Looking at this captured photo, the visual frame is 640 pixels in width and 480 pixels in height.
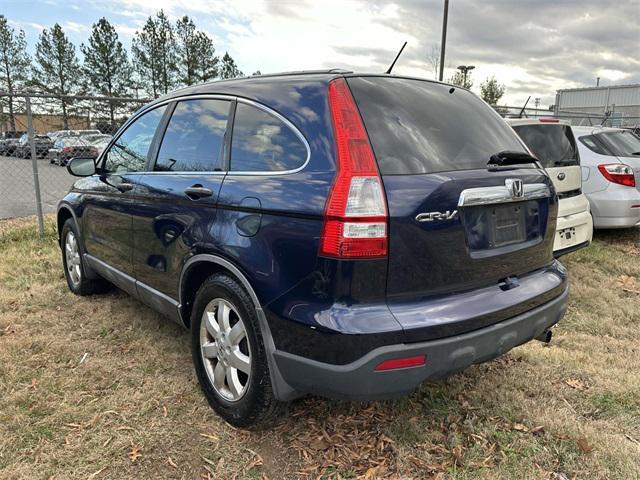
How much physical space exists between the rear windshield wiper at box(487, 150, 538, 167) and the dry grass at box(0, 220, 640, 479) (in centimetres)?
137

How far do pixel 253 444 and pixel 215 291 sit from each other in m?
0.81

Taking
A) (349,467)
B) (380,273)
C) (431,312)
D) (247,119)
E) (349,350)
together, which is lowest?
(349,467)

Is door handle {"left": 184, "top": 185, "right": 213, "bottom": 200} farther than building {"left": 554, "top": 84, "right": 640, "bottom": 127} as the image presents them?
No

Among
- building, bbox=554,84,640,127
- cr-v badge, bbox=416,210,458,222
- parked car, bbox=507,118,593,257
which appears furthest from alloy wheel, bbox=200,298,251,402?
building, bbox=554,84,640,127

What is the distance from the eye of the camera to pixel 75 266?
178 inches

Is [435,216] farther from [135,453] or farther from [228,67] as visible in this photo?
[228,67]

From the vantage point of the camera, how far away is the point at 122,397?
283cm

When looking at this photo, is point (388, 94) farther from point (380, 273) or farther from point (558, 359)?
point (558, 359)

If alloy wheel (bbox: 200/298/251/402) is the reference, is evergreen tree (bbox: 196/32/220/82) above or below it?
above

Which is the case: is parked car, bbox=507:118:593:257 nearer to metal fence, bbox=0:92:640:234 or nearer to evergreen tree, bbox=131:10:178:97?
metal fence, bbox=0:92:640:234

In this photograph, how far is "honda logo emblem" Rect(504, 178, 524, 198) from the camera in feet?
7.43

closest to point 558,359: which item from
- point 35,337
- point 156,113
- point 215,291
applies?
point 215,291

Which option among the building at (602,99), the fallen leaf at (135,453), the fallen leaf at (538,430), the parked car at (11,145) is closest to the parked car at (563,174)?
the fallen leaf at (538,430)

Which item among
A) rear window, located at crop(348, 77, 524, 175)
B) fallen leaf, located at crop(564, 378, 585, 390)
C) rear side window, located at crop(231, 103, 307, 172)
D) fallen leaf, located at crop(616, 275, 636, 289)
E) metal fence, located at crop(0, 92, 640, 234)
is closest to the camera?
rear window, located at crop(348, 77, 524, 175)
